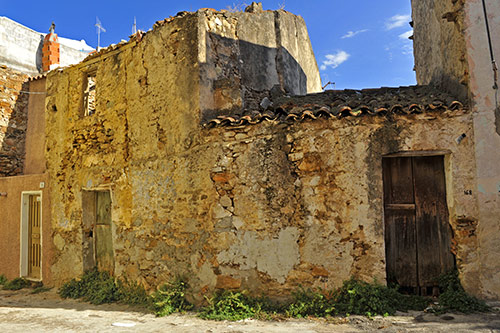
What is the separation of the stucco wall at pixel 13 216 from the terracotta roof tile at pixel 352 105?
4.75 meters

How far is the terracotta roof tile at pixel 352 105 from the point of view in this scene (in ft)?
17.5

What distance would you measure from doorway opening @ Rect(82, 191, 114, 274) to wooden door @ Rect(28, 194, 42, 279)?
160 cm

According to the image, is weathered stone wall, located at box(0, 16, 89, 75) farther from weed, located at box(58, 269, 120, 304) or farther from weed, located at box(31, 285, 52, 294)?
weed, located at box(58, 269, 120, 304)

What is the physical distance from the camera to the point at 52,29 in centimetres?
1291

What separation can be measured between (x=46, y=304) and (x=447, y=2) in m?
8.61

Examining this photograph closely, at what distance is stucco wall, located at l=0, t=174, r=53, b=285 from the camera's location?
8.38 m

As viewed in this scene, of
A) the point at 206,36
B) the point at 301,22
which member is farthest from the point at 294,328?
the point at 301,22

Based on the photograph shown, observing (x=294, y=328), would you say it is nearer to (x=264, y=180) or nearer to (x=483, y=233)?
(x=264, y=180)

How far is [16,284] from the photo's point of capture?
827 centimetres

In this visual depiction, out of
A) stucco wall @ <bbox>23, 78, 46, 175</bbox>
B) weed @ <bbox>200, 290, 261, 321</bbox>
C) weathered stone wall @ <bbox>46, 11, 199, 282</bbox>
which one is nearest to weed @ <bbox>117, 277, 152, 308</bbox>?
weathered stone wall @ <bbox>46, 11, 199, 282</bbox>

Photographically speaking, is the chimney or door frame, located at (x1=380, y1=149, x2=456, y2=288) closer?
door frame, located at (x1=380, y1=149, x2=456, y2=288)

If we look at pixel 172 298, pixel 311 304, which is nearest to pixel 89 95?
pixel 172 298

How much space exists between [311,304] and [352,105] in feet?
10.0

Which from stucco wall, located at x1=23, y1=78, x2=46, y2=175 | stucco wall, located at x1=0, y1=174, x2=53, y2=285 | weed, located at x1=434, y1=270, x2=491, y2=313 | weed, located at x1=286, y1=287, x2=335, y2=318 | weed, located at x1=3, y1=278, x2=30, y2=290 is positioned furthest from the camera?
stucco wall, located at x1=23, y1=78, x2=46, y2=175
